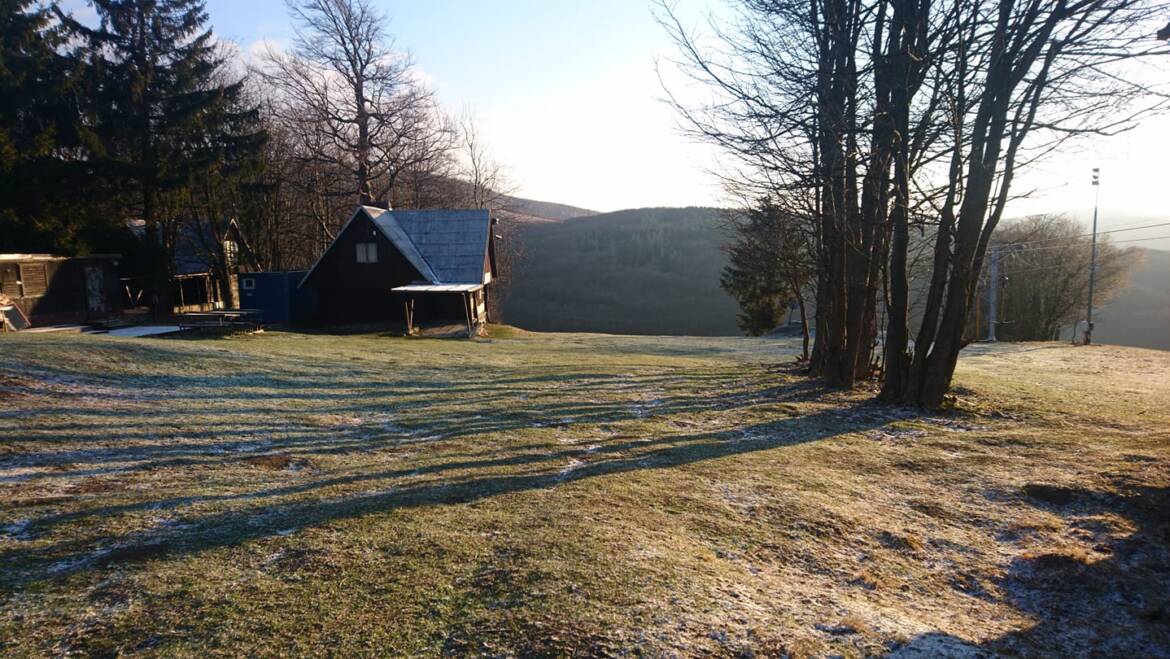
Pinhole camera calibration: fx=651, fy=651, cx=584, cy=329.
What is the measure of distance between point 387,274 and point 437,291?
177 inches

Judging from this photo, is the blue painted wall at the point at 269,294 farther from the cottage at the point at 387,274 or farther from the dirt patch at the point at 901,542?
the dirt patch at the point at 901,542

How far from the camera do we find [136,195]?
31.2 meters

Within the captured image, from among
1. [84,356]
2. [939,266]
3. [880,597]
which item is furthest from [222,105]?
[880,597]

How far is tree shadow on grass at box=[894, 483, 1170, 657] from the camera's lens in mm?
3734

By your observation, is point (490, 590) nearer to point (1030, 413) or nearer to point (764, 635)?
point (764, 635)

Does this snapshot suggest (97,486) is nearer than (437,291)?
Yes

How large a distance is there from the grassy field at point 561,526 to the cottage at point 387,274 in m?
22.5

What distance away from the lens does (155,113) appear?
3062 centimetres

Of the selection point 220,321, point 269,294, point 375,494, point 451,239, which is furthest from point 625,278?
point 375,494

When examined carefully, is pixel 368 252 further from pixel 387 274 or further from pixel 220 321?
pixel 220 321

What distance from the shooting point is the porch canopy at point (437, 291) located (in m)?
30.2

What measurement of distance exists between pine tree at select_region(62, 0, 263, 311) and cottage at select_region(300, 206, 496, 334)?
6725mm

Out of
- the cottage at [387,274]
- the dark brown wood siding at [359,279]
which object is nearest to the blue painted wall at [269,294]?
the cottage at [387,274]

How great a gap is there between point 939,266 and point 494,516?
8.65 meters
